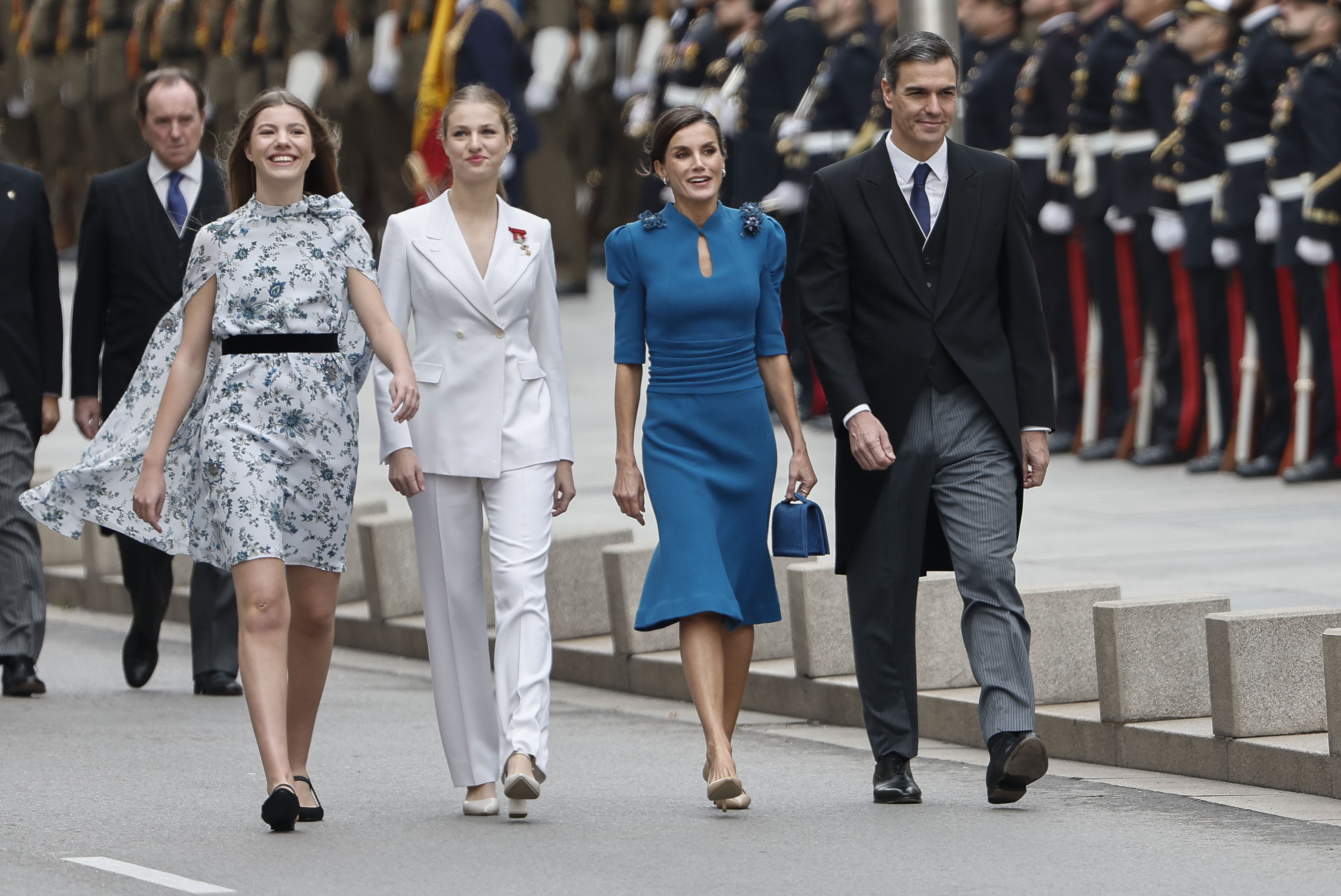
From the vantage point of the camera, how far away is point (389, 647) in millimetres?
11555

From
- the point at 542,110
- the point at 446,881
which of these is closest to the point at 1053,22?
the point at 542,110

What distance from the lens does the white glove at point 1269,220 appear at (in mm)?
13469

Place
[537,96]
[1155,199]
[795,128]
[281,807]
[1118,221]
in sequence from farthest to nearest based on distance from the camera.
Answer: [537,96], [795,128], [1118,221], [1155,199], [281,807]

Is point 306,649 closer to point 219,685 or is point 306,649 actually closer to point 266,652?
point 266,652

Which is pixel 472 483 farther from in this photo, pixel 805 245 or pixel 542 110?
pixel 542 110

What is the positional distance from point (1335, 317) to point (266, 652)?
25.3ft

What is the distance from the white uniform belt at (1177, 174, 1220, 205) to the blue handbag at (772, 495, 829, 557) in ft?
22.8

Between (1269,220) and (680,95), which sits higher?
(680,95)

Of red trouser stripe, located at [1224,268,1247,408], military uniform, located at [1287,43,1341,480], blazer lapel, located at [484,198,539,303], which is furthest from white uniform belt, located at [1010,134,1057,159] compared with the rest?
blazer lapel, located at [484,198,539,303]

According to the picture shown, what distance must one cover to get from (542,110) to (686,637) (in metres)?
14.0

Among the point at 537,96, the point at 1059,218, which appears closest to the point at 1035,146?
the point at 1059,218

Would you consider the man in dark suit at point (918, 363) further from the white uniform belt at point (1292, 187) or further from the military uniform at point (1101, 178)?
the military uniform at point (1101, 178)

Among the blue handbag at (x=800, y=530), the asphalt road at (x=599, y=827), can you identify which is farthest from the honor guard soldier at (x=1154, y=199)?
the blue handbag at (x=800, y=530)

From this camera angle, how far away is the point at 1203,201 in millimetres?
13992
